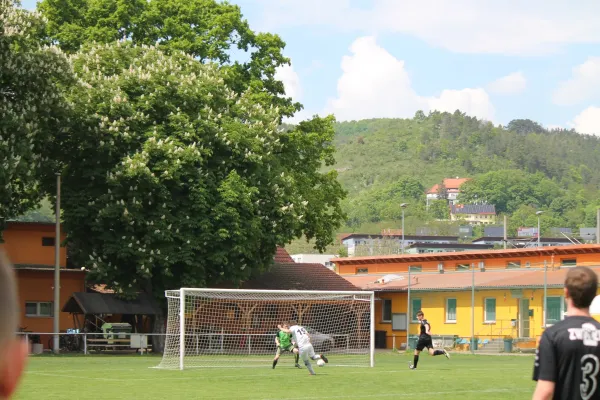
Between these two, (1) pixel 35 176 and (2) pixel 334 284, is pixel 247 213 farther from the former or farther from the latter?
(2) pixel 334 284

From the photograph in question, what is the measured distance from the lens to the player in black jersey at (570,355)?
20.1 feet

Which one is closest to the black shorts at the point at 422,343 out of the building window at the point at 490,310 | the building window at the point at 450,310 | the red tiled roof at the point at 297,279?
the red tiled roof at the point at 297,279

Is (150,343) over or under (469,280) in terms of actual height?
under

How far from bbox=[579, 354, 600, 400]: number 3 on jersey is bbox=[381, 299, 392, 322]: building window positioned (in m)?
61.5

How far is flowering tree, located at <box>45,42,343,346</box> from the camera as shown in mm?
42656

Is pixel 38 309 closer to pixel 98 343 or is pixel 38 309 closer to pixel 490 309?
pixel 98 343

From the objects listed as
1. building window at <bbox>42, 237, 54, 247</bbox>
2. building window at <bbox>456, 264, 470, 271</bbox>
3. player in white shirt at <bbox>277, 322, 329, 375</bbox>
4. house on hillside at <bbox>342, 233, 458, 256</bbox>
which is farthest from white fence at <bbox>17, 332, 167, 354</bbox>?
house on hillside at <bbox>342, 233, 458, 256</bbox>

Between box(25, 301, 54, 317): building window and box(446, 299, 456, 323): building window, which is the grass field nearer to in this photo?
box(25, 301, 54, 317): building window

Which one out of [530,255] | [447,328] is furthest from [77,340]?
[530,255]

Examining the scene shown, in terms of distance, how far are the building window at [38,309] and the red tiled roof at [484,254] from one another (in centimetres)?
2791

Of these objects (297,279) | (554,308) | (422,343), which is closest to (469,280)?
(554,308)

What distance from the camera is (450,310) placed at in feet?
210

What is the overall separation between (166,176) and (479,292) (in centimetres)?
2618

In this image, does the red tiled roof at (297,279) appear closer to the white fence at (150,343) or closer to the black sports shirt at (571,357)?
the white fence at (150,343)
